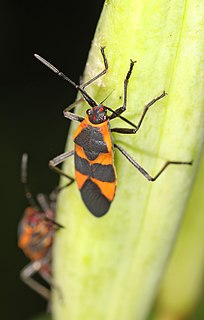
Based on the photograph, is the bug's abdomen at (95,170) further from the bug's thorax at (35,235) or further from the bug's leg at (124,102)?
the bug's thorax at (35,235)

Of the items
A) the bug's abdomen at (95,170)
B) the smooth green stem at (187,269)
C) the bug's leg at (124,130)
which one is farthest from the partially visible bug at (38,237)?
the bug's leg at (124,130)

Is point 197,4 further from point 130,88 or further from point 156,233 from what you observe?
point 156,233

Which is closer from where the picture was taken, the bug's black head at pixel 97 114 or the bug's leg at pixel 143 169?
the bug's leg at pixel 143 169

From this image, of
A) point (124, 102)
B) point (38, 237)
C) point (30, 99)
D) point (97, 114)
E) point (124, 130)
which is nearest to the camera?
point (124, 102)

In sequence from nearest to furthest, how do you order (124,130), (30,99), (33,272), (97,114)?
(124,130) → (97,114) → (33,272) → (30,99)

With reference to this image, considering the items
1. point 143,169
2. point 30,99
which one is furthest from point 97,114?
point 30,99

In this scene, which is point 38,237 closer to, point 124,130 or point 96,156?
point 96,156

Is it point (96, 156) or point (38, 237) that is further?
point (38, 237)
